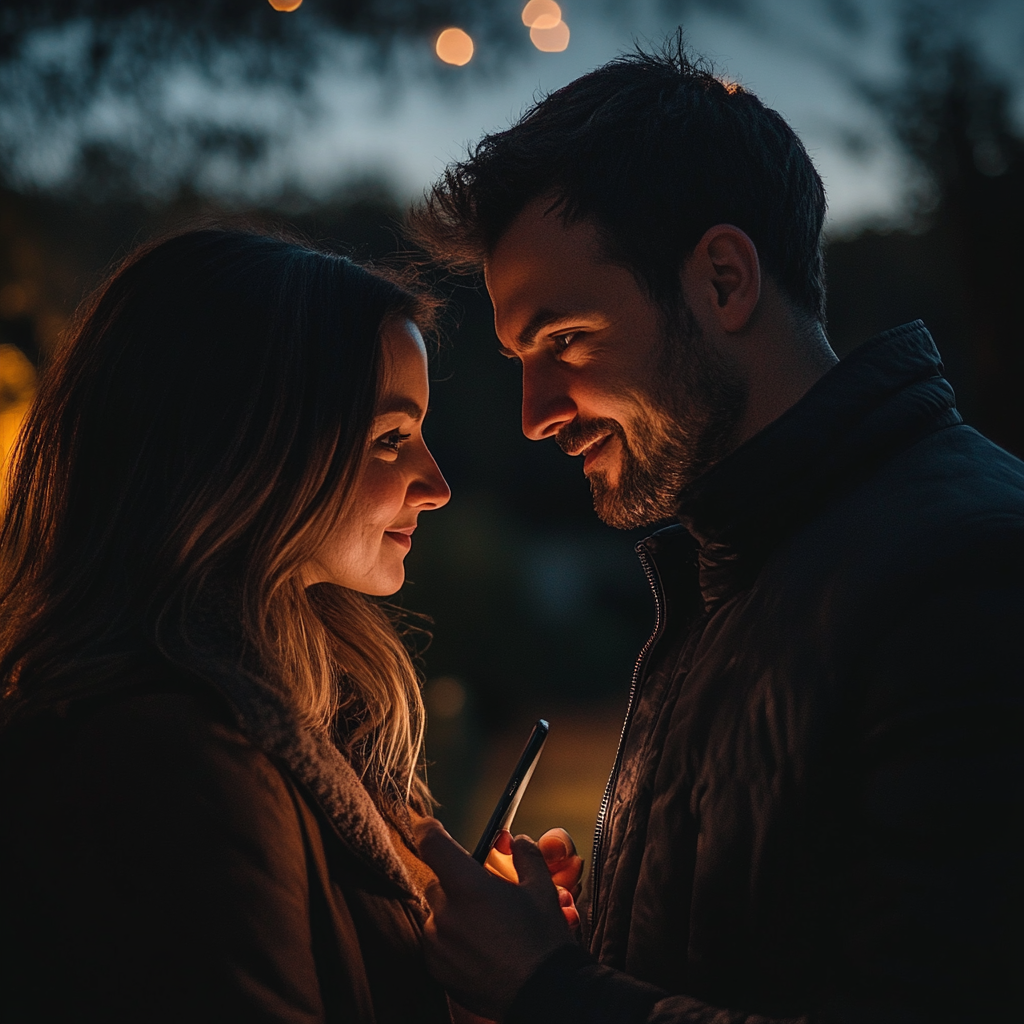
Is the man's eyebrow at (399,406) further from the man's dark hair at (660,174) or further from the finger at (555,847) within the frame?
the finger at (555,847)

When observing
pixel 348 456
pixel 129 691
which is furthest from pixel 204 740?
pixel 348 456

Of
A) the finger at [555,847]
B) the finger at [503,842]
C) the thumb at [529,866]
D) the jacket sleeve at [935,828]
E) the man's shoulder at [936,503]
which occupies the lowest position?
the finger at [555,847]

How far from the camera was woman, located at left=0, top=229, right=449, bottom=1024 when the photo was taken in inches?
56.0

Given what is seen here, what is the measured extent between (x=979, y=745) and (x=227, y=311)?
153 cm

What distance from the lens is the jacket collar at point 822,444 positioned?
1735 millimetres

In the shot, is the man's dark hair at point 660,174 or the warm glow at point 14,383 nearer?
the man's dark hair at point 660,174

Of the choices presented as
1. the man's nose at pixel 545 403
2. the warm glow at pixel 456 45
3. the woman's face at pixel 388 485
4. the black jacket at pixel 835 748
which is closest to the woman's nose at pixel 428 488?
the woman's face at pixel 388 485

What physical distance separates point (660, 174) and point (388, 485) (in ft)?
3.07

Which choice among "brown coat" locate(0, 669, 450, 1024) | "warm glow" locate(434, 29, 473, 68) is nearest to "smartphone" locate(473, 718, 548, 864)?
"brown coat" locate(0, 669, 450, 1024)

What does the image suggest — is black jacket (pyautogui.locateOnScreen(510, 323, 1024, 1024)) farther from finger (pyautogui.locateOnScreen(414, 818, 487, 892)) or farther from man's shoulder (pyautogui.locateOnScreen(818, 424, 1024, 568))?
finger (pyautogui.locateOnScreen(414, 818, 487, 892))

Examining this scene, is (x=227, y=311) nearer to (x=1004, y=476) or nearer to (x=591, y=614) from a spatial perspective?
(x=1004, y=476)

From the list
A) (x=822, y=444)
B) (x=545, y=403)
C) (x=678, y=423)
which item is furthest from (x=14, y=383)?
(x=822, y=444)

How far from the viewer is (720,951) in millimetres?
1555

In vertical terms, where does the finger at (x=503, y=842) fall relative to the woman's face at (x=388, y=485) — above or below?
below
